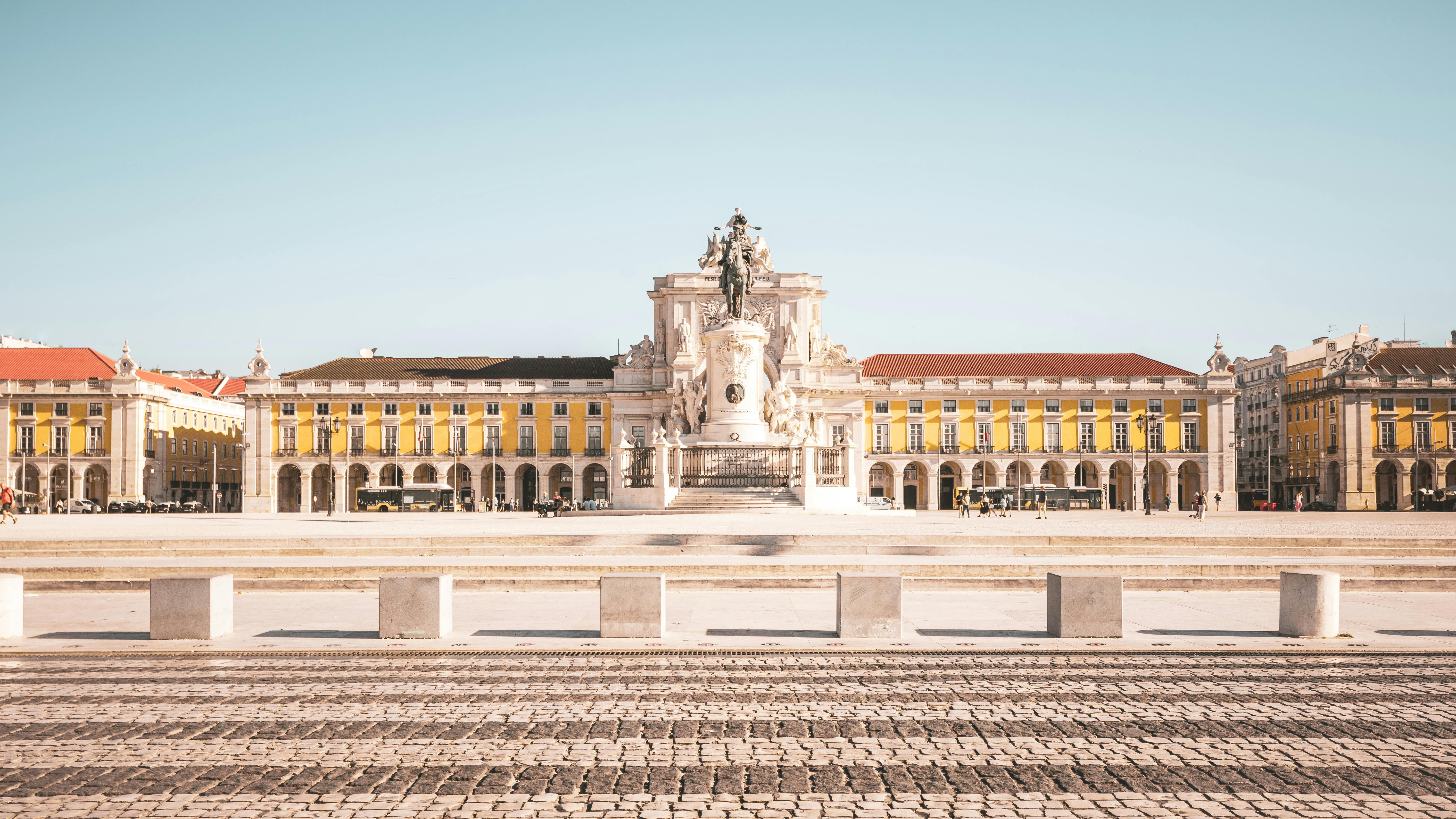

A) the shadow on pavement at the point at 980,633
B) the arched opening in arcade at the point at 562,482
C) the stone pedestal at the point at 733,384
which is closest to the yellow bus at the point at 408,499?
the arched opening in arcade at the point at 562,482

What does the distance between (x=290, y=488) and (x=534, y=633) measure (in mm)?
85511

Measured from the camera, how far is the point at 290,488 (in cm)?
9206

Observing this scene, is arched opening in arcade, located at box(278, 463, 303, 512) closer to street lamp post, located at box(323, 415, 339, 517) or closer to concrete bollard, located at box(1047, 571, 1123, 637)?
street lamp post, located at box(323, 415, 339, 517)

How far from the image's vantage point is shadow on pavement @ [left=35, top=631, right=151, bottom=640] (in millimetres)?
12609

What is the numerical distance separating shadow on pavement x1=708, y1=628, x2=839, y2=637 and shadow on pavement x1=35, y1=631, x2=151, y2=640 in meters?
6.06

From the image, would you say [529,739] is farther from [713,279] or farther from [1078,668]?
[713,279]

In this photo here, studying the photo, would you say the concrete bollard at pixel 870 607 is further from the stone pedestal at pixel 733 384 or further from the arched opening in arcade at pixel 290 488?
the arched opening in arcade at pixel 290 488

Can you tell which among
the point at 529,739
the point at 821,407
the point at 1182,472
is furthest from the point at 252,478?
the point at 529,739

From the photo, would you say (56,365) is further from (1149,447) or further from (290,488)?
(1149,447)

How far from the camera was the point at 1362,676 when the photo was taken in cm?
1029

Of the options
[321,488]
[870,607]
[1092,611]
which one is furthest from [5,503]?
[321,488]

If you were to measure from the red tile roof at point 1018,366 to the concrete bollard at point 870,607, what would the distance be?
3161 inches

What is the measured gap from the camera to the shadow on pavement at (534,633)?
1273 centimetres

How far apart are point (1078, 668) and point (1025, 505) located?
6695 centimetres
